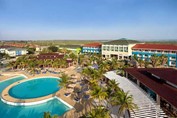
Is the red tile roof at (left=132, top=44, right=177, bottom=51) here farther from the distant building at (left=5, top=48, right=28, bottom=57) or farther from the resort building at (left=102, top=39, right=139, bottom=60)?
the distant building at (left=5, top=48, right=28, bottom=57)

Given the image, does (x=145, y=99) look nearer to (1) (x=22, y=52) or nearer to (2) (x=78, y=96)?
(2) (x=78, y=96)

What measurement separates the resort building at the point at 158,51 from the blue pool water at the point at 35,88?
38.9 meters

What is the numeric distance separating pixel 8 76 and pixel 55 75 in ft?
46.9

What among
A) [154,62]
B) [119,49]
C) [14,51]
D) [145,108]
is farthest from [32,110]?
[14,51]

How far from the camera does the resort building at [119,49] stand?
73169 mm

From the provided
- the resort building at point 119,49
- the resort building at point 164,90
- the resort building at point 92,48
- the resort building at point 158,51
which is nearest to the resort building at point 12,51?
the resort building at point 92,48

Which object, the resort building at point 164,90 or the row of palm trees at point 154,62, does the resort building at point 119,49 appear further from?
the resort building at point 164,90

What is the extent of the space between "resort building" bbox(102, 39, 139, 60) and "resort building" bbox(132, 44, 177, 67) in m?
2.50

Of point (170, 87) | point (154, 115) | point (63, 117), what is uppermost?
point (170, 87)

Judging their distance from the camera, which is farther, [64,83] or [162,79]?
[64,83]

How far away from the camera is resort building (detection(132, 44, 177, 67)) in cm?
6069

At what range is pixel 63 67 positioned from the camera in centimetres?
6169

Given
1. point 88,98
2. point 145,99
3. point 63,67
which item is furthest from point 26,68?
point 145,99

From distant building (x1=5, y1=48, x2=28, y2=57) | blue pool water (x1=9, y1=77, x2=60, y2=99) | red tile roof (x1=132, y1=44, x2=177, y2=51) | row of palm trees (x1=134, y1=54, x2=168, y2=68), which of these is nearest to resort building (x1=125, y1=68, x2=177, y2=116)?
blue pool water (x1=9, y1=77, x2=60, y2=99)
